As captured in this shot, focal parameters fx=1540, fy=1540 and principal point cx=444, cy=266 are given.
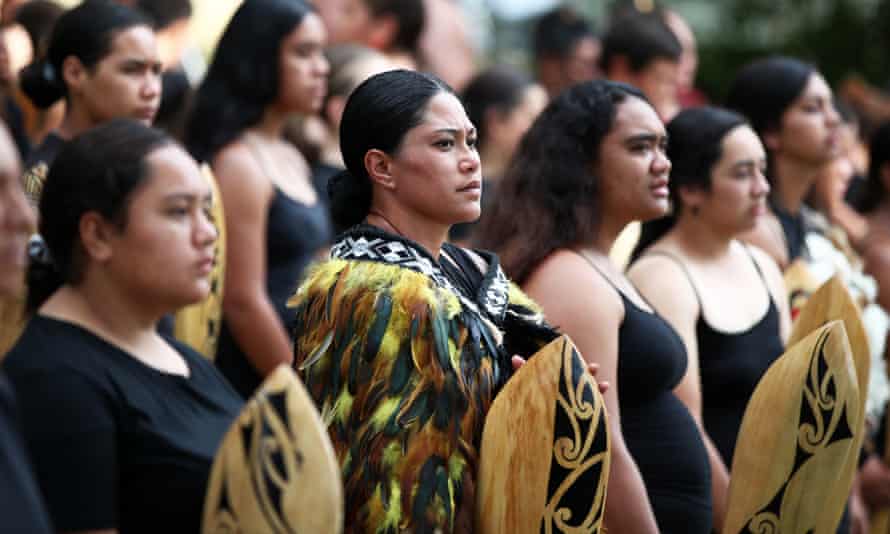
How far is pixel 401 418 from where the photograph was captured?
10.8 ft

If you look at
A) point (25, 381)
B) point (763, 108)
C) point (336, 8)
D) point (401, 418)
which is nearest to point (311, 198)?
point (763, 108)

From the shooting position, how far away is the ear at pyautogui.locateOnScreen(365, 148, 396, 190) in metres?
3.63

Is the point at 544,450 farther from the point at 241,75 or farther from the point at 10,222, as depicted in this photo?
the point at 241,75

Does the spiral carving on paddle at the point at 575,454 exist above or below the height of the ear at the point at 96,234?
below

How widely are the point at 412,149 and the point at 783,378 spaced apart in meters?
1.29

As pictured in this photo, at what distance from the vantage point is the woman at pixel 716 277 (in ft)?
15.8

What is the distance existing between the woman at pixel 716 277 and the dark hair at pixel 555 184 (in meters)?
0.58

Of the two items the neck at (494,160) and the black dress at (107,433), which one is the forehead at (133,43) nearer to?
the black dress at (107,433)

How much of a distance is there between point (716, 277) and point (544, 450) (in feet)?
5.68

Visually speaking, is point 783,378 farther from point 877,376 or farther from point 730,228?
point 877,376

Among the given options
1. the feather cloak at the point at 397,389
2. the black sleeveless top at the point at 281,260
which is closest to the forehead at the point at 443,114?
the feather cloak at the point at 397,389

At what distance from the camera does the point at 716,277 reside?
197 inches

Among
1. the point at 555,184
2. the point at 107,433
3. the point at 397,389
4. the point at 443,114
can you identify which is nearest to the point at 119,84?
the point at 555,184

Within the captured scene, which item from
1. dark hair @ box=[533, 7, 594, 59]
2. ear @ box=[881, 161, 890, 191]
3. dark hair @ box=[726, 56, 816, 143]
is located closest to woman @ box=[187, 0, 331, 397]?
dark hair @ box=[726, 56, 816, 143]
